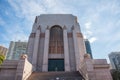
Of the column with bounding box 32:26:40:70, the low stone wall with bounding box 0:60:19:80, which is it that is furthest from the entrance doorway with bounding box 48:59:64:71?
the low stone wall with bounding box 0:60:19:80

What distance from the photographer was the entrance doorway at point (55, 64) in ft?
75.2

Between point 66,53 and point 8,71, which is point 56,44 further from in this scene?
point 8,71

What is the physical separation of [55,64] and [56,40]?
5.65 m

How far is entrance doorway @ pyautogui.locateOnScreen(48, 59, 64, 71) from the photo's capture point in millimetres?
22920

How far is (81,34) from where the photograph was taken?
2817 cm

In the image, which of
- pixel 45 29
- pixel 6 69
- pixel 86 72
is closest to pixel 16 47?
pixel 45 29

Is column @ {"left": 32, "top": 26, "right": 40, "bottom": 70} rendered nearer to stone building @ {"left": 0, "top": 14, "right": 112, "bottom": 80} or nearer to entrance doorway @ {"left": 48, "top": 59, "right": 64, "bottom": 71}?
stone building @ {"left": 0, "top": 14, "right": 112, "bottom": 80}

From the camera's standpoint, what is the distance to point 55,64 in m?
23.8

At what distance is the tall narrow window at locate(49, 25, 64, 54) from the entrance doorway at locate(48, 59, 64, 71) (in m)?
1.91

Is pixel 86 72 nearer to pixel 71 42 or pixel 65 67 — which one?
pixel 65 67

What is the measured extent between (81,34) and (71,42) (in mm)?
3855

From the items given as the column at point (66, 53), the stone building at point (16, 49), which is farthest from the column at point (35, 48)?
the stone building at point (16, 49)

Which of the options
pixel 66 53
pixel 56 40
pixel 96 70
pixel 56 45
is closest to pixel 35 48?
pixel 56 45

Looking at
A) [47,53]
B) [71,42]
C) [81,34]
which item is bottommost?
[47,53]
